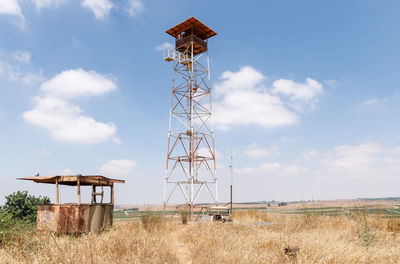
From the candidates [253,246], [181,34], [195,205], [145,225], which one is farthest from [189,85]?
[253,246]

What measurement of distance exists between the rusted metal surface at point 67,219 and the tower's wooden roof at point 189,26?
1991 centimetres

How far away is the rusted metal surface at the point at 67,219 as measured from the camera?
467 inches

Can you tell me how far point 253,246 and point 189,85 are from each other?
63.9 feet

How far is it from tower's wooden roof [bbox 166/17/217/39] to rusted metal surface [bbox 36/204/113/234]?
65.3 feet

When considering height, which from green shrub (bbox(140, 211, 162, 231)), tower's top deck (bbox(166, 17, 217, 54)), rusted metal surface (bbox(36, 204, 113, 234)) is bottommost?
green shrub (bbox(140, 211, 162, 231))

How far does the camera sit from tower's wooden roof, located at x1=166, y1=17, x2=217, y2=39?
87.8 feet

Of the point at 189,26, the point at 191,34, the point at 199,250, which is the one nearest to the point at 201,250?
the point at 199,250

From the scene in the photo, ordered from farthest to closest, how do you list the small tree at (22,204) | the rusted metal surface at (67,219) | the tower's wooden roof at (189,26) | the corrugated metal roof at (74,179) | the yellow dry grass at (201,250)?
the tower's wooden roof at (189,26) → the small tree at (22,204) → the corrugated metal roof at (74,179) → the rusted metal surface at (67,219) → the yellow dry grass at (201,250)

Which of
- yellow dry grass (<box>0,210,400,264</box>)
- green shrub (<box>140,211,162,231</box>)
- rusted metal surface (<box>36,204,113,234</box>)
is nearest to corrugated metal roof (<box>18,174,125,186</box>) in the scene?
rusted metal surface (<box>36,204,113,234</box>)

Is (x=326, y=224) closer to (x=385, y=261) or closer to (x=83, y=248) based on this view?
(x=385, y=261)

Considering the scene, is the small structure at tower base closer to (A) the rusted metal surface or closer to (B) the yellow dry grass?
(A) the rusted metal surface

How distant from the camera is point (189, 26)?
27375 mm

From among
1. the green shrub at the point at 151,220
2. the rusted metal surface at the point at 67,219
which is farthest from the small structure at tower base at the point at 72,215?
the green shrub at the point at 151,220

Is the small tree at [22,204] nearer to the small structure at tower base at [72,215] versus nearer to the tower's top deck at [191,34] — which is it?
the small structure at tower base at [72,215]
